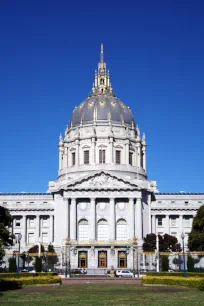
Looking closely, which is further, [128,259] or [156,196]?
[156,196]

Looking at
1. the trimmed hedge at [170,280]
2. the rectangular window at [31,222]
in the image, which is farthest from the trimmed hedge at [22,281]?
the rectangular window at [31,222]

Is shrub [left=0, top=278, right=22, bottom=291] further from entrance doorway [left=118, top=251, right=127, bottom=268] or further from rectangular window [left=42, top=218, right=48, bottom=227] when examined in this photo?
rectangular window [left=42, top=218, right=48, bottom=227]

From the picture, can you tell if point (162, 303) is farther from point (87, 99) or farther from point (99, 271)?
point (87, 99)

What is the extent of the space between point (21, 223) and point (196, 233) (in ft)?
173

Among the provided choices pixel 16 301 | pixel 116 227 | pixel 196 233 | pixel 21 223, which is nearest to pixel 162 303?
pixel 16 301

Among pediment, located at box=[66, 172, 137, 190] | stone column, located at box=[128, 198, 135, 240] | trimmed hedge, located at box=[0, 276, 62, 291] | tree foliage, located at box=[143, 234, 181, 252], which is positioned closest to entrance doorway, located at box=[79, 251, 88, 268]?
stone column, located at box=[128, 198, 135, 240]

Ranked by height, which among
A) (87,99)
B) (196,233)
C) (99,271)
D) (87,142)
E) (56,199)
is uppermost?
(87,99)

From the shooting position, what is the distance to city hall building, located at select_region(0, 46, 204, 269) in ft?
361

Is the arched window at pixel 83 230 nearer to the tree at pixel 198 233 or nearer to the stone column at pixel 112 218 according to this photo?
the stone column at pixel 112 218

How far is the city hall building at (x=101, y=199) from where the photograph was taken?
361 ft

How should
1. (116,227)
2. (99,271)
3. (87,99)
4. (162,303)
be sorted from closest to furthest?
(162,303)
(99,271)
(116,227)
(87,99)

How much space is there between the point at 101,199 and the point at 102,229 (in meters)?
6.56

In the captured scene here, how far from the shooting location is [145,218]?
385ft

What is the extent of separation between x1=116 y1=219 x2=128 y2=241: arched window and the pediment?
752 cm
